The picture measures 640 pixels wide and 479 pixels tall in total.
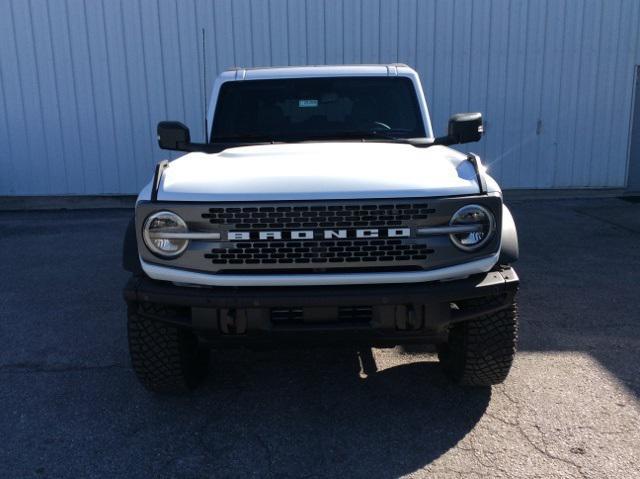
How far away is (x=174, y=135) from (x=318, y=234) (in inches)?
69.1

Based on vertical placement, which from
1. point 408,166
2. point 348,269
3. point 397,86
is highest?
point 397,86

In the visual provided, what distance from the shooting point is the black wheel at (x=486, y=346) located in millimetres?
3160

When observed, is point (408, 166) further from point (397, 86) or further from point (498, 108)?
point (498, 108)

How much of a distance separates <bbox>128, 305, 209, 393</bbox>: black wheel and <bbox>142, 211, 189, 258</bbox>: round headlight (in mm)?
396

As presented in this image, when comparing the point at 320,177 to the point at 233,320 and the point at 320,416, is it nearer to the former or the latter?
the point at 233,320

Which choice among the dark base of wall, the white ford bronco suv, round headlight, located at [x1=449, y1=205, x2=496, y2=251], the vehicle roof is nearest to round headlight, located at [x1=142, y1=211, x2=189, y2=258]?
the white ford bronco suv

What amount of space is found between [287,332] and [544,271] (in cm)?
412

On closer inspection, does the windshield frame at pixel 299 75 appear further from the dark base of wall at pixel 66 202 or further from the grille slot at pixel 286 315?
the dark base of wall at pixel 66 202

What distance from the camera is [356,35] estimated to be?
986cm

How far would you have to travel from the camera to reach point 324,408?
11.0 ft

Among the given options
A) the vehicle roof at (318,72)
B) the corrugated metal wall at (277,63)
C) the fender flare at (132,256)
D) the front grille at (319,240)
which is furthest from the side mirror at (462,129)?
the corrugated metal wall at (277,63)

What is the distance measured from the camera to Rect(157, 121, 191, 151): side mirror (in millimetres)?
4105

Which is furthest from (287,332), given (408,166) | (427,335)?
(408,166)

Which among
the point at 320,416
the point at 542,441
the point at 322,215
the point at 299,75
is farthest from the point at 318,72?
the point at 542,441
